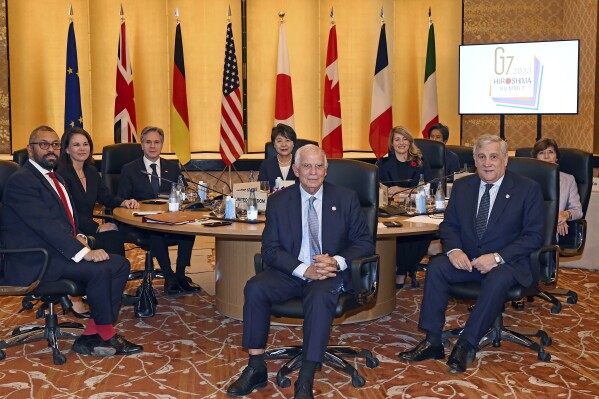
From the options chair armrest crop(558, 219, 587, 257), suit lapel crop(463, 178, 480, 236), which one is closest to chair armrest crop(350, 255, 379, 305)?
suit lapel crop(463, 178, 480, 236)

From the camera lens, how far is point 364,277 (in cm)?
417

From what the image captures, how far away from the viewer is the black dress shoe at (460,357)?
4410 millimetres

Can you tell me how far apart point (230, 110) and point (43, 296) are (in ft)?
14.4

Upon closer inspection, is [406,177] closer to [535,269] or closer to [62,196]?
[535,269]

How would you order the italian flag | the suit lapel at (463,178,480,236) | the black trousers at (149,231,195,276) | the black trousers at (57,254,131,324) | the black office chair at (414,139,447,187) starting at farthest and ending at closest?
1. the italian flag
2. the black office chair at (414,139,447,187)
3. the black trousers at (149,231,195,276)
4. the suit lapel at (463,178,480,236)
5. the black trousers at (57,254,131,324)

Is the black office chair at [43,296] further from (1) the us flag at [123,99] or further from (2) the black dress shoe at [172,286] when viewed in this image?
(1) the us flag at [123,99]

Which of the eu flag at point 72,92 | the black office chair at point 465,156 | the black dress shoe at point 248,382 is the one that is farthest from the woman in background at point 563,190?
the eu flag at point 72,92

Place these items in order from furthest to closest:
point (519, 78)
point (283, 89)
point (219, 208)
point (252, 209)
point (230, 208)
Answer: point (283, 89)
point (519, 78)
point (219, 208)
point (230, 208)
point (252, 209)

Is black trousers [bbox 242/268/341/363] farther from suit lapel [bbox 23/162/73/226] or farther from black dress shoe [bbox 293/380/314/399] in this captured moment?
suit lapel [bbox 23/162/73/226]

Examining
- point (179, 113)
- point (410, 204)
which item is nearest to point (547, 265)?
point (410, 204)

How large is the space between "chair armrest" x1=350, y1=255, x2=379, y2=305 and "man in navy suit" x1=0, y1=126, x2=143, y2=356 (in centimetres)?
144

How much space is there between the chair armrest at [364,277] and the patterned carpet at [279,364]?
0.47 meters

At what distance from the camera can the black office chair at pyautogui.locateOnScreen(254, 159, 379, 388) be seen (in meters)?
4.12

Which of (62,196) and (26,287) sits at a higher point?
(62,196)
